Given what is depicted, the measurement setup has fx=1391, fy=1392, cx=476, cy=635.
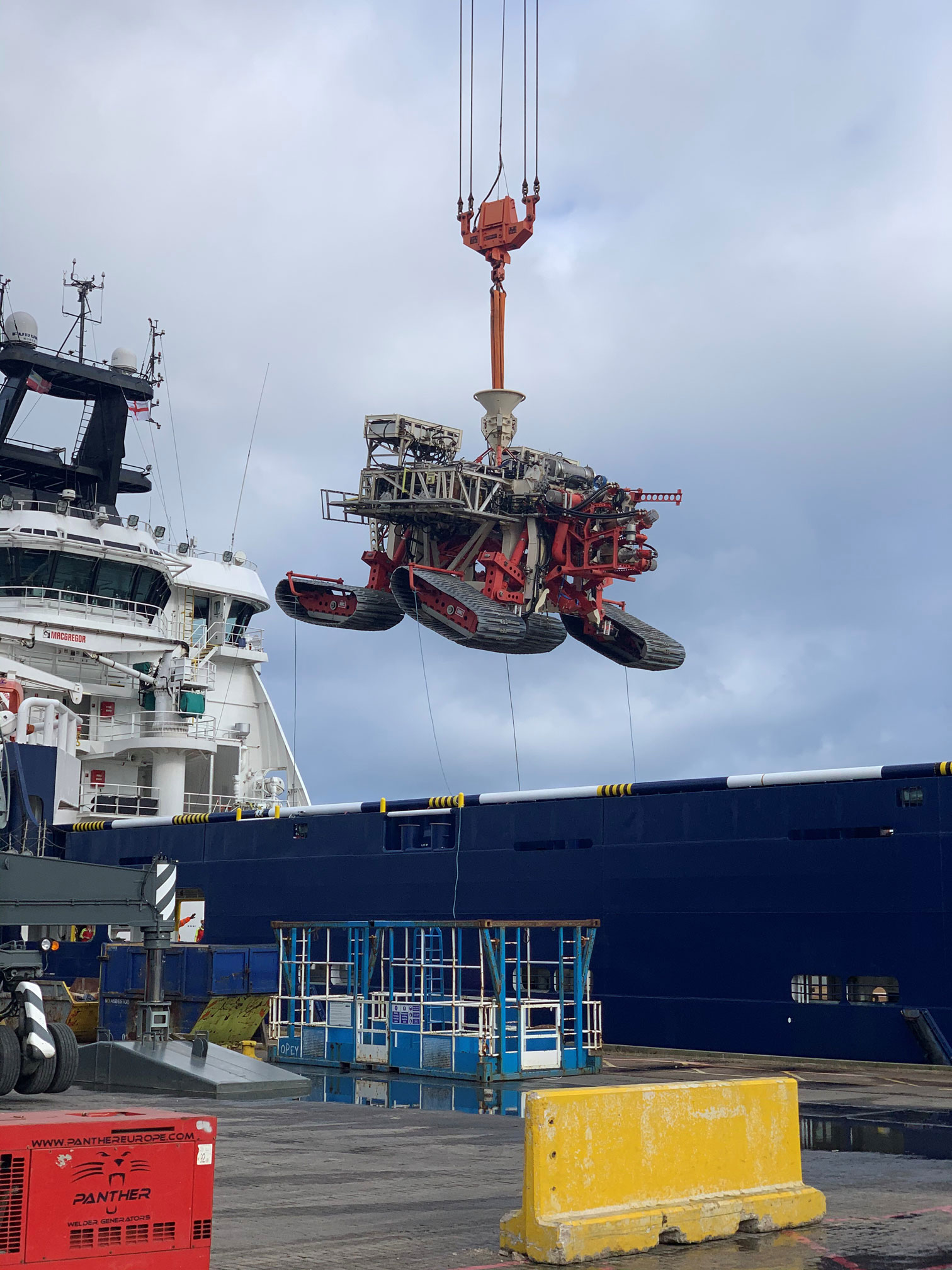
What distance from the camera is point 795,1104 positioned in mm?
9508

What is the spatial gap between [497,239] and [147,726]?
14.7 meters

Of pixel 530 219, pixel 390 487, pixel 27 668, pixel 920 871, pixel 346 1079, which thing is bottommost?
pixel 346 1079

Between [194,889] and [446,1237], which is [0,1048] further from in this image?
[194,889]

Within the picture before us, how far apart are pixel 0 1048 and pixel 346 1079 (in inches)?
251

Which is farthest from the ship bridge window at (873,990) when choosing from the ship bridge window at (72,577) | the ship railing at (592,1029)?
the ship bridge window at (72,577)

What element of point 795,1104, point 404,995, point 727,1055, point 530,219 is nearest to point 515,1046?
point 404,995

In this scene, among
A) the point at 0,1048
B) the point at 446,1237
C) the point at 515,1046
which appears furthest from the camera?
the point at 515,1046

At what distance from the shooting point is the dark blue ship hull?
19.9 metres

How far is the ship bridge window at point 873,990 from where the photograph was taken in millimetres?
19984

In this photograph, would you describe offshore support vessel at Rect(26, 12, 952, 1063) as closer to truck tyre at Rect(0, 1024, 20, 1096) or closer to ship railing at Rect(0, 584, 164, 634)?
ship railing at Rect(0, 584, 164, 634)

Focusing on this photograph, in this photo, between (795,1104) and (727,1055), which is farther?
(727,1055)

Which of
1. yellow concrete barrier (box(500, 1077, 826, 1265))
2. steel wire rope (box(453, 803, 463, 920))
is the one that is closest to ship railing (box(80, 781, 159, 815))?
steel wire rope (box(453, 803, 463, 920))

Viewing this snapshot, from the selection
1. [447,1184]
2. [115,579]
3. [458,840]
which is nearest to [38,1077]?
[447,1184]

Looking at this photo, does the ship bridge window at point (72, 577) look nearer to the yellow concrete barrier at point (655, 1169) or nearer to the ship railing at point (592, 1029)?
the ship railing at point (592, 1029)
